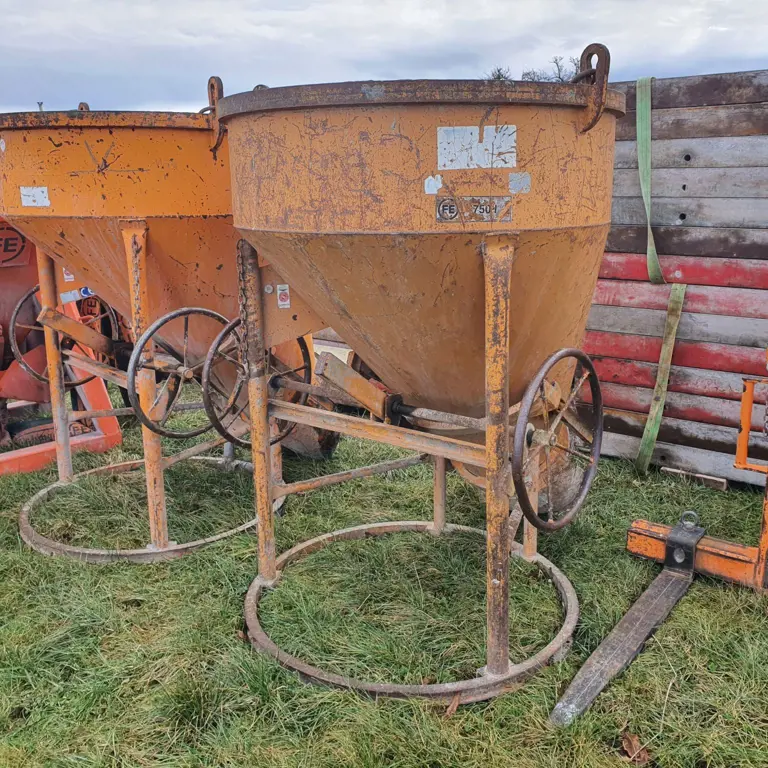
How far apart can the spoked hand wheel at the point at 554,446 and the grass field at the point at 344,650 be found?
280mm

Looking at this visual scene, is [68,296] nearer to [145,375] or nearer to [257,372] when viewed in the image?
[145,375]

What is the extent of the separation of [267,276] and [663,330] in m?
2.56

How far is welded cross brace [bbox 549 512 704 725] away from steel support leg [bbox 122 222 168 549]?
6.62 feet

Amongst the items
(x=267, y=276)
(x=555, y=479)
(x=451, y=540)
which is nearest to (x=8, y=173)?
(x=267, y=276)

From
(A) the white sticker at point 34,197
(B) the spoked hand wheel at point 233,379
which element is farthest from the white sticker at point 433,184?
(A) the white sticker at point 34,197

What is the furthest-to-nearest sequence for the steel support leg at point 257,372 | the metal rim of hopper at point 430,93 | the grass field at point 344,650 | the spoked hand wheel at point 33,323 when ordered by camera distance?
the spoked hand wheel at point 33,323 < the steel support leg at point 257,372 < the grass field at point 344,650 < the metal rim of hopper at point 430,93

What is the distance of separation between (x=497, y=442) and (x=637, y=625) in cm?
105

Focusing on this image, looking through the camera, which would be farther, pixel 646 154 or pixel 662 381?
pixel 662 381

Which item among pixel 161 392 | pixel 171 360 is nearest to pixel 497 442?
pixel 161 392

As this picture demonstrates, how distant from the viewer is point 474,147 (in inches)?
84.7

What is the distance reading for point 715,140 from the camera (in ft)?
13.4

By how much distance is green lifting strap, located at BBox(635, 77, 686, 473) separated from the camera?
4.27m

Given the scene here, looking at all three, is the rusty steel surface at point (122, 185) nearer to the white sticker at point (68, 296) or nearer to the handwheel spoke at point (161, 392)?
the handwheel spoke at point (161, 392)

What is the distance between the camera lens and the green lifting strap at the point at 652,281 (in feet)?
14.0
